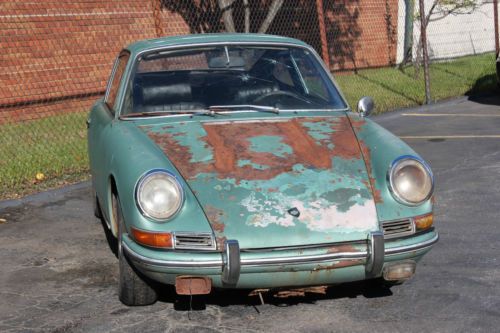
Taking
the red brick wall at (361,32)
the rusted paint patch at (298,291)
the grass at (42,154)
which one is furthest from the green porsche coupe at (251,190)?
the red brick wall at (361,32)

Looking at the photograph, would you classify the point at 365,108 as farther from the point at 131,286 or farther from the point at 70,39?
the point at 70,39

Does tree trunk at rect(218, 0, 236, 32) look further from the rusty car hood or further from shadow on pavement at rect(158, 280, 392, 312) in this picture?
shadow on pavement at rect(158, 280, 392, 312)

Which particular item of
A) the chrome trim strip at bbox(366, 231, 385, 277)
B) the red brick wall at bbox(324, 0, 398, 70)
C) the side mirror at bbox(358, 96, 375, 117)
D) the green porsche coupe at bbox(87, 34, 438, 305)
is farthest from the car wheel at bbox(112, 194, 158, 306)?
the red brick wall at bbox(324, 0, 398, 70)

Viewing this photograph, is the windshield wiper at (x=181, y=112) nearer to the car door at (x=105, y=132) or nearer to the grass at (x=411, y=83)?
the car door at (x=105, y=132)

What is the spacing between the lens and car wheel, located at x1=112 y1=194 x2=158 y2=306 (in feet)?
14.8

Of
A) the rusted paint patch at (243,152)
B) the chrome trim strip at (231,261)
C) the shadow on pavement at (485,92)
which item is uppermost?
the rusted paint patch at (243,152)

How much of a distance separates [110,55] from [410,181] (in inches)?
388

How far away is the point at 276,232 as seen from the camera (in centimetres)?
412

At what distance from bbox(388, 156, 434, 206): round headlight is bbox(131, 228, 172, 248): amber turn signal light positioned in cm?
120

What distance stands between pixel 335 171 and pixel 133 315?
134cm

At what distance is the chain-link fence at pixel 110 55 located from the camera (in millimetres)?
10210

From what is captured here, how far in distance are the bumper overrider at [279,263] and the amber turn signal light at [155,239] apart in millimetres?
36

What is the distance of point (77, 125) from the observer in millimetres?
11812

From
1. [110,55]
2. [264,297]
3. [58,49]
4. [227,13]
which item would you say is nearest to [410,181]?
[264,297]
